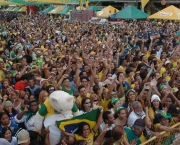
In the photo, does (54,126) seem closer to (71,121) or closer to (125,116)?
(71,121)

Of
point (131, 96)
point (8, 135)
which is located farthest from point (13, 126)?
point (131, 96)

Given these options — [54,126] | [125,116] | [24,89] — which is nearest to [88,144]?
[54,126]

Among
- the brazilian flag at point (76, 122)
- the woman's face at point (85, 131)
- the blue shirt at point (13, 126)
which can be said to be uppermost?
the brazilian flag at point (76, 122)

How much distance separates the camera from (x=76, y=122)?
13.7 ft

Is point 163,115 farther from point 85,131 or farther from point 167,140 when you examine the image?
point 85,131

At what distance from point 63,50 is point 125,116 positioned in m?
6.22

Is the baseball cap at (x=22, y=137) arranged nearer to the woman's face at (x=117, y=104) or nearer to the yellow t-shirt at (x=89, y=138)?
the yellow t-shirt at (x=89, y=138)

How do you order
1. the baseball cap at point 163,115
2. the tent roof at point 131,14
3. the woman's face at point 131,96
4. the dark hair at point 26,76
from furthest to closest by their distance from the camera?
the tent roof at point 131,14, the dark hair at point 26,76, the woman's face at point 131,96, the baseball cap at point 163,115

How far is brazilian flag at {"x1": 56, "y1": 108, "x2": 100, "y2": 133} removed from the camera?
410 centimetres

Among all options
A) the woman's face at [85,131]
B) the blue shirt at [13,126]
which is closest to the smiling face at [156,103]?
the woman's face at [85,131]

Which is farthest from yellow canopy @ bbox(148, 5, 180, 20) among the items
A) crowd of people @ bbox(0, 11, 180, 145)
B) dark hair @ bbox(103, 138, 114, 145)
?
dark hair @ bbox(103, 138, 114, 145)

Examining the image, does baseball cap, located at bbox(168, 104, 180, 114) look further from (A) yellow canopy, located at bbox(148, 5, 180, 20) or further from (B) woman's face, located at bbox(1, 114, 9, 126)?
(A) yellow canopy, located at bbox(148, 5, 180, 20)

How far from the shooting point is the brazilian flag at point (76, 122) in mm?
4098

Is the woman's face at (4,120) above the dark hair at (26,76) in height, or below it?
below
